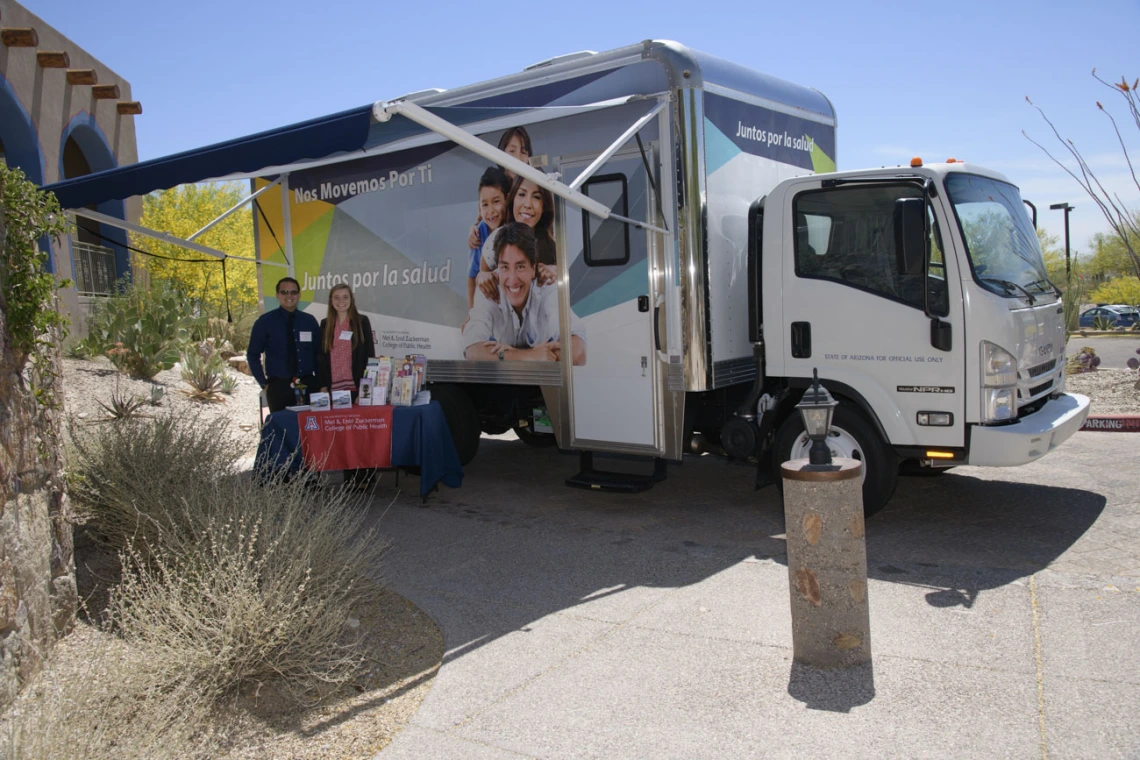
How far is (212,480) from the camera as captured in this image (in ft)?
19.2

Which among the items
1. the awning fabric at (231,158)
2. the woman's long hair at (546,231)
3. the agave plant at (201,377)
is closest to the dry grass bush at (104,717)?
the awning fabric at (231,158)

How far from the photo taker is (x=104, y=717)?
3.39 meters

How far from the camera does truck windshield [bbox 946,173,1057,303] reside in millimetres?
6023

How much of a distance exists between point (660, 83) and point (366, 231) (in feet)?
11.1

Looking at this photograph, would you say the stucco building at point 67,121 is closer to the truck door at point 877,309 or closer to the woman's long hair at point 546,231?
the woman's long hair at point 546,231

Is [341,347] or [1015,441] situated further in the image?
[341,347]

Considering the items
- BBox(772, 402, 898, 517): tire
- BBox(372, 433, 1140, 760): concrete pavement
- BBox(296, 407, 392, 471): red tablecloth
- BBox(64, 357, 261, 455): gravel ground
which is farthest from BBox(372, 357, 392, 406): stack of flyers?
BBox(64, 357, 261, 455): gravel ground

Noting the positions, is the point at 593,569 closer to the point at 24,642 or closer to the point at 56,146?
the point at 24,642

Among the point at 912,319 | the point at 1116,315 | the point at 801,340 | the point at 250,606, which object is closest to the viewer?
the point at 250,606

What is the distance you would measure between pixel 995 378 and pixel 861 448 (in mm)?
958

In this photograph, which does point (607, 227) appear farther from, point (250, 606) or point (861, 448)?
point (250, 606)

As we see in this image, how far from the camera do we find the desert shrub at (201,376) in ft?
41.8

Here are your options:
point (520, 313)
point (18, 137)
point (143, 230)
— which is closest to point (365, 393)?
point (520, 313)

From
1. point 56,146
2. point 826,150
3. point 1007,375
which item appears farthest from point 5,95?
point 1007,375
